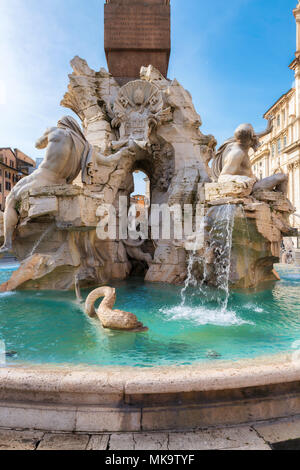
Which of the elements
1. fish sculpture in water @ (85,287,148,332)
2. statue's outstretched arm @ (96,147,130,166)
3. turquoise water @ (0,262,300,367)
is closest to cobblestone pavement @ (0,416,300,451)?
turquoise water @ (0,262,300,367)

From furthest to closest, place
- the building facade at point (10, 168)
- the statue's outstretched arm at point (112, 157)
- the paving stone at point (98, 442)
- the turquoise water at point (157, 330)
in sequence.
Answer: the building facade at point (10, 168) → the statue's outstretched arm at point (112, 157) → the turquoise water at point (157, 330) → the paving stone at point (98, 442)

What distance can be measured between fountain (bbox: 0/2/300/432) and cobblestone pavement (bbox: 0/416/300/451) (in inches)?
2.4

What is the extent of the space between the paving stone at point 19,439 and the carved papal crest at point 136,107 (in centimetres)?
732

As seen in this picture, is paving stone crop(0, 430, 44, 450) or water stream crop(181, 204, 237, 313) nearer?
paving stone crop(0, 430, 44, 450)

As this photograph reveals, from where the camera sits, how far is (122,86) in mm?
8523

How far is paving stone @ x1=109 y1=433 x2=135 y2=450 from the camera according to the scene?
166 cm

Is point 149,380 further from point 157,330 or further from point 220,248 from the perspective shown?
point 220,248

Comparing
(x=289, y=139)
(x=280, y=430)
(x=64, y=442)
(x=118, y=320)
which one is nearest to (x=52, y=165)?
(x=118, y=320)

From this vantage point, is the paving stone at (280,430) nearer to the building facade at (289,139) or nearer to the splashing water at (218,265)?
the splashing water at (218,265)

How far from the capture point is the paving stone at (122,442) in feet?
5.45

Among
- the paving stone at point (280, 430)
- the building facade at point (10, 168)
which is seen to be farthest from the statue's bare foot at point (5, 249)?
the building facade at point (10, 168)

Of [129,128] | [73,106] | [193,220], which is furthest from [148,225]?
[73,106]

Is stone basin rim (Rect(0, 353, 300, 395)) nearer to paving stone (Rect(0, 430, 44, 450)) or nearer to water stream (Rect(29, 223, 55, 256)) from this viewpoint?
paving stone (Rect(0, 430, 44, 450))
